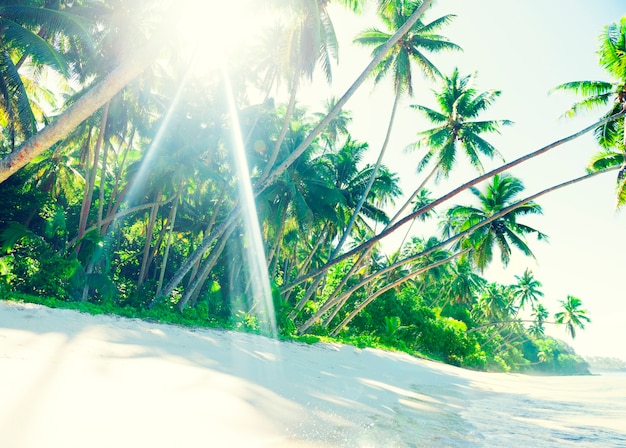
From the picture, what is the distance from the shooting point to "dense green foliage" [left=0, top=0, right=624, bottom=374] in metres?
10.2

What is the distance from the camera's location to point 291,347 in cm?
963

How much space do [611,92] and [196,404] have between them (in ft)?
56.6

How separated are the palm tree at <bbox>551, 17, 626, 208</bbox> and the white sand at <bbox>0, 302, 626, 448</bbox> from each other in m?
10.6

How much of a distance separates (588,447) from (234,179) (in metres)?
15.1

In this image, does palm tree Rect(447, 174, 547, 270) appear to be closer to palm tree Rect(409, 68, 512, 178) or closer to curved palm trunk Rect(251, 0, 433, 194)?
palm tree Rect(409, 68, 512, 178)

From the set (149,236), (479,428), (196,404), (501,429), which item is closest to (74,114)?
(196,404)

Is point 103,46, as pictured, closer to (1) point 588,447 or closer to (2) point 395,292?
(1) point 588,447

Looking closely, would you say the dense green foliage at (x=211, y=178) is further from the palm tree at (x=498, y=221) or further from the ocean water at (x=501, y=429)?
the ocean water at (x=501, y=429)

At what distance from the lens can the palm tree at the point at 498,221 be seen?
727 inches

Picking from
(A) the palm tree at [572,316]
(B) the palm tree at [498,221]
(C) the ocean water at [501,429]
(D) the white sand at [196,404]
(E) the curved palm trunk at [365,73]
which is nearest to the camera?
(D) the white sand at [196,404]

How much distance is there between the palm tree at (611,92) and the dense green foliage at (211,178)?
0.53 feet

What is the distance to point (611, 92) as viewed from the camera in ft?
45.1

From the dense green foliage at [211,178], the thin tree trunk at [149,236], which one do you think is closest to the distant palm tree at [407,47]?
the dense green foliage at [211,178]

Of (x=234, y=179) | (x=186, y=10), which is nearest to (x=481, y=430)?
(x=186, y=10)
